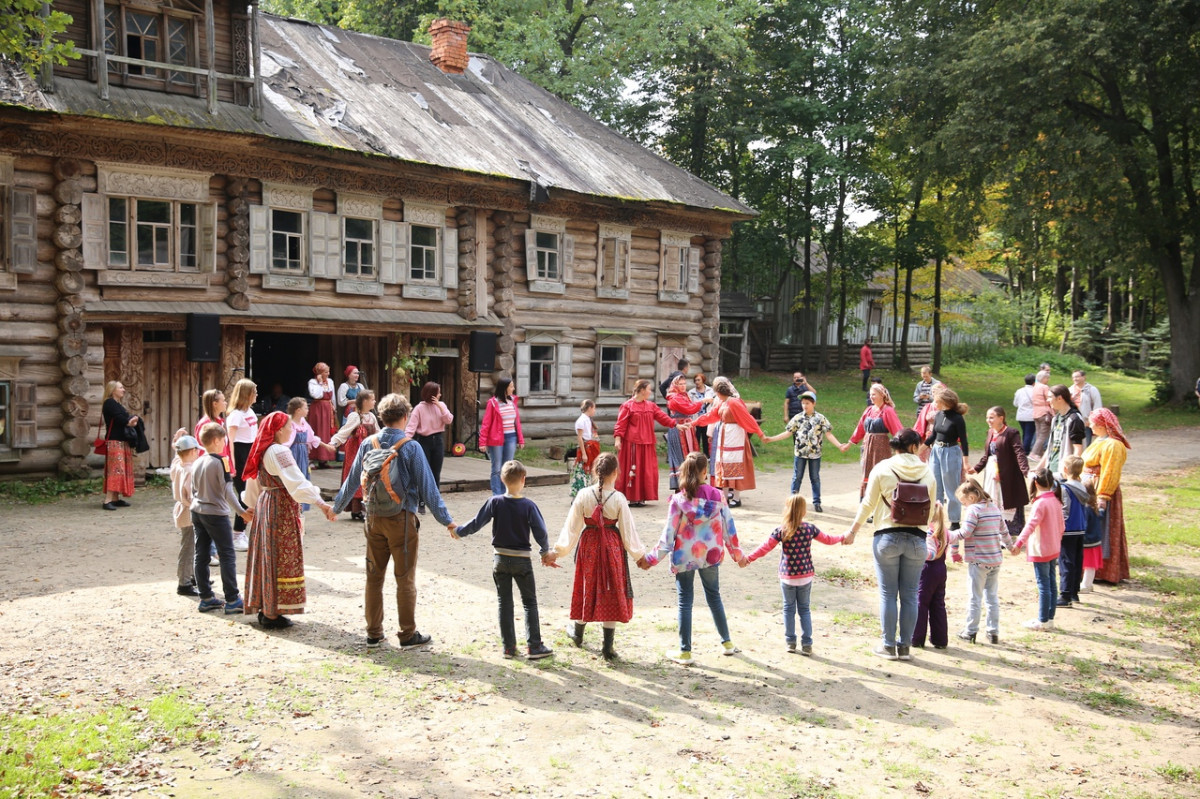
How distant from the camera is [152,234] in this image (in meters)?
17.0

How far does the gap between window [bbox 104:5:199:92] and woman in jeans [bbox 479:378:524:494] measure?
8214mm

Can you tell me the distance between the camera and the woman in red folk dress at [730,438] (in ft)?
45.4

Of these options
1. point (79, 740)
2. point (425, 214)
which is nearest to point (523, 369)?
point (425, 214)

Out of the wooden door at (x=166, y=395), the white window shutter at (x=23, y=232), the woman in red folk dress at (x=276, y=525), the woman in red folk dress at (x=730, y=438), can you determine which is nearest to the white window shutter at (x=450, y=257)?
the wooden door at (x=166, y=395)

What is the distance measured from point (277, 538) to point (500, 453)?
287 inches

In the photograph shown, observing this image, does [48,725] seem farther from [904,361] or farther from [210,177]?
[904,361]

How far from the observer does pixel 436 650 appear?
820 cm

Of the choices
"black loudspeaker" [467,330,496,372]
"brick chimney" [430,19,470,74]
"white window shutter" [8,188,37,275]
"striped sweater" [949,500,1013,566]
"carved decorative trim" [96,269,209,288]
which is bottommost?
"striped sweater" [949,500,1013,566]

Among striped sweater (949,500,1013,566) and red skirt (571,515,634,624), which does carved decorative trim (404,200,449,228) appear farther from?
striped sweater (949,500,1013,566)

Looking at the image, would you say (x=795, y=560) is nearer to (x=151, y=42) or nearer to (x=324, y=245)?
(x=324, y=245)

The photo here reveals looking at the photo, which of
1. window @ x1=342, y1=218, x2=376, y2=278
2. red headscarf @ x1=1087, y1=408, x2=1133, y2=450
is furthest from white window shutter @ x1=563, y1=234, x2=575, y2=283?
red headscarf @ x1=1087, y1=408, x2=1133, y2=450

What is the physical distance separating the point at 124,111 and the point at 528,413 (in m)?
10.1

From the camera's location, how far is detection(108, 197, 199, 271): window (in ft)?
54.5

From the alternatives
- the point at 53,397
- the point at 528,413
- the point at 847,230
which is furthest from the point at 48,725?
the point at 847,230
